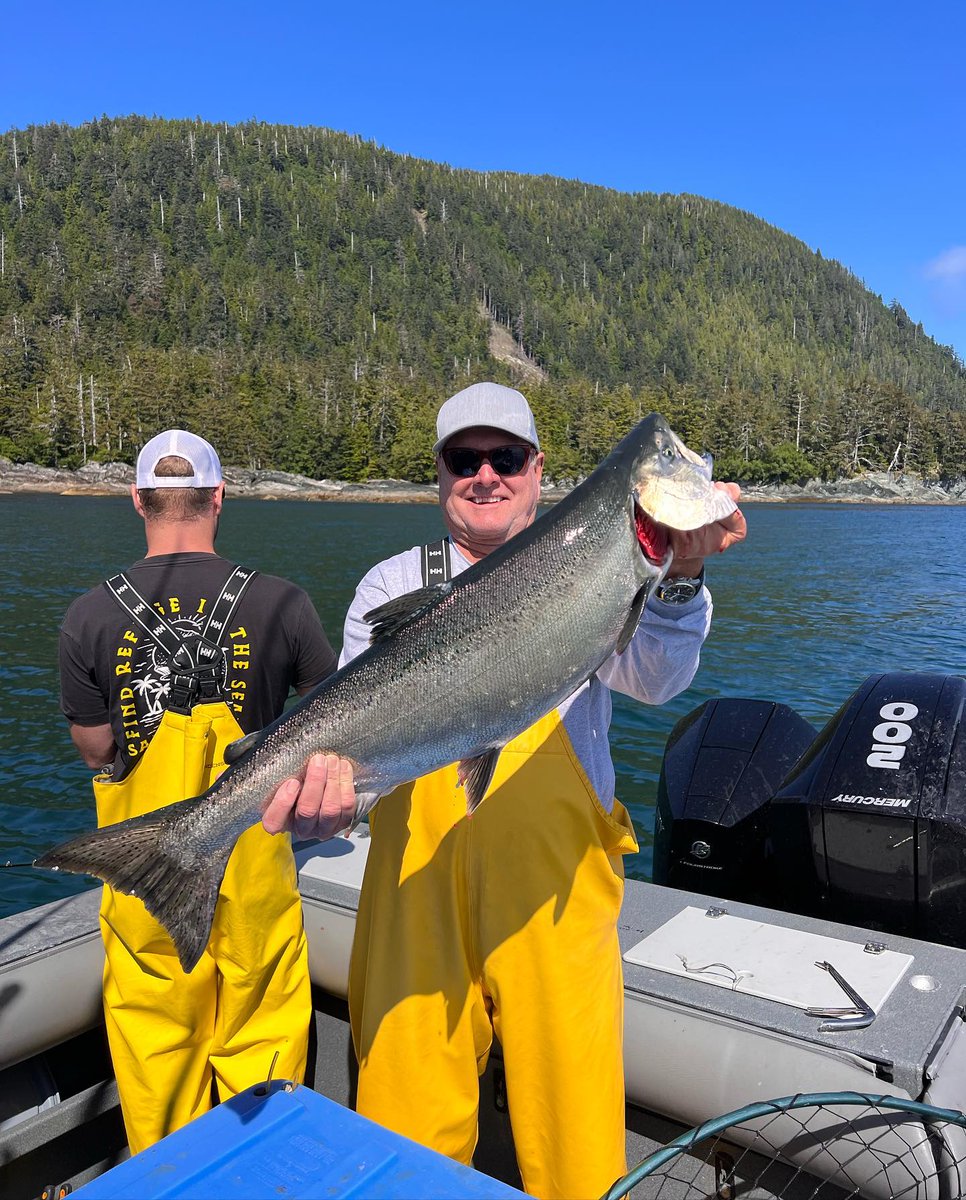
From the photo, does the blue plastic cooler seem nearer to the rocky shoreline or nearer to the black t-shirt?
the black t-shirt

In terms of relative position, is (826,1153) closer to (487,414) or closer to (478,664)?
(478,664)

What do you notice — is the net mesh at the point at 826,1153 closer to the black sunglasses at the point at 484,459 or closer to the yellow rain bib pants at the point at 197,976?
the yellow rain bib pants at the point at 197,976

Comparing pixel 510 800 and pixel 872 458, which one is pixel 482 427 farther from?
pixel 872 458

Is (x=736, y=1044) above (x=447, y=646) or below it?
below

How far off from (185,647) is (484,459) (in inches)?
64.7

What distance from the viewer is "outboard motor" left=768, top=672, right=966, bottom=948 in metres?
4.54

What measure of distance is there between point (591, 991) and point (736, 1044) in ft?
2.71

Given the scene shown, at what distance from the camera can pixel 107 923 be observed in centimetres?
371

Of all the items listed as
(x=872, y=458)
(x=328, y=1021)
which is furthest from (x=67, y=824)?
(x=872, y=458)

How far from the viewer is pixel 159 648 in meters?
3.98

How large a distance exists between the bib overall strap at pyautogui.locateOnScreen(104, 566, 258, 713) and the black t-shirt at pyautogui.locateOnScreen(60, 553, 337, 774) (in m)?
0.03

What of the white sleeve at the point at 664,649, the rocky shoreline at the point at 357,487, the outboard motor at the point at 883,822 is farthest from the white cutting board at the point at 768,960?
the rocky shoreline at the point at 357,487

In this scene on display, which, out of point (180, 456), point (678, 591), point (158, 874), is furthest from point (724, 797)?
point (180, 456)

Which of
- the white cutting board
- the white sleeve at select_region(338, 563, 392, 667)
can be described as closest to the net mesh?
the white cutting board
